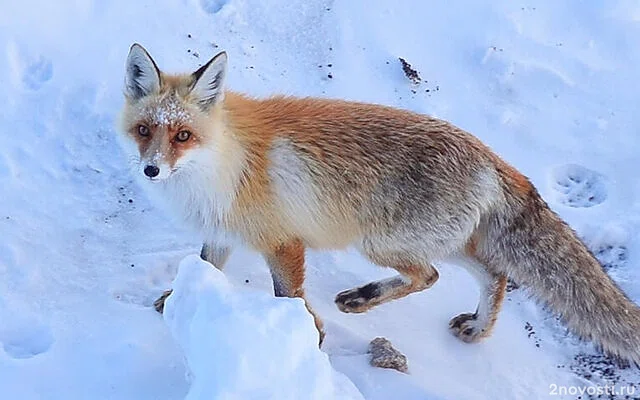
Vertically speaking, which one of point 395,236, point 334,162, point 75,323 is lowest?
point 75,323

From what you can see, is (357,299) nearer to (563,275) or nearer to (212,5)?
(563,275)

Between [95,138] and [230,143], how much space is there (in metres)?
1.45

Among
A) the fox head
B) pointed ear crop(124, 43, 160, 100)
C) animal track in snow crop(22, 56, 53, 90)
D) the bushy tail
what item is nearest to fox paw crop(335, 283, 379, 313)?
the bushy tail

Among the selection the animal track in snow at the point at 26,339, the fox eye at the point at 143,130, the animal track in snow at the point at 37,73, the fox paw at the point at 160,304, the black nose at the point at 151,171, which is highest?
the fox eye at the point at 143,130

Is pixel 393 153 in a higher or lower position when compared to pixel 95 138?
higher

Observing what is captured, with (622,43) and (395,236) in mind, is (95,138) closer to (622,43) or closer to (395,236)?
(395,236)

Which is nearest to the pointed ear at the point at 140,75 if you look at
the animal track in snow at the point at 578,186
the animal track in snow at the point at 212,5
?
the animal track in snow at the point at 212,5

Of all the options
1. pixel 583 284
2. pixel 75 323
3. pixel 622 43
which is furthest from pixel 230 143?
pixel 622 43

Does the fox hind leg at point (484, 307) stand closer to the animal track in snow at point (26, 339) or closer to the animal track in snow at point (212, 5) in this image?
the animal track in snow at point (26, 339)

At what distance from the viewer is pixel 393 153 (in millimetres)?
3967

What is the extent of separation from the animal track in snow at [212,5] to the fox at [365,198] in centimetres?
178

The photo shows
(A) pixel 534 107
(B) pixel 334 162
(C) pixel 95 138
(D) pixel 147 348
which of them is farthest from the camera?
(A) pixel 534 107

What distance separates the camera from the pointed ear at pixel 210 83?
362cm

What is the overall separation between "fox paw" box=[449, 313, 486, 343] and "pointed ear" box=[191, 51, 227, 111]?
1.65 metres
